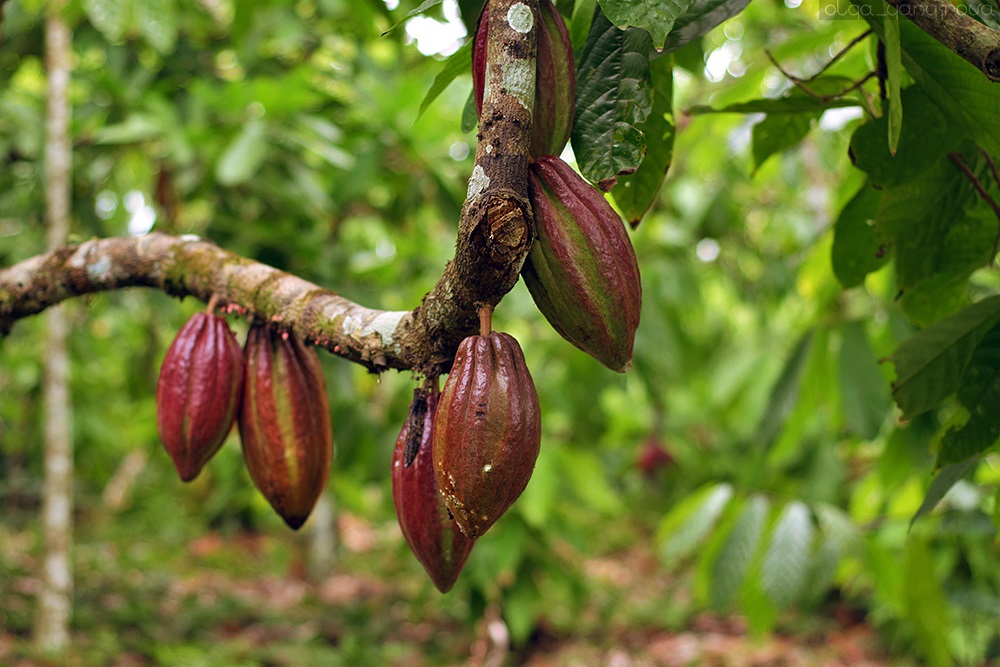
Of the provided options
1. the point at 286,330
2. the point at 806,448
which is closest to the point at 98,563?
the point at 806,448

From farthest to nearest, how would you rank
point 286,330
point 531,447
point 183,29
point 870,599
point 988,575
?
point 870,599 → point 988,575 → point 183,29 → point 286,330 → point 531,447

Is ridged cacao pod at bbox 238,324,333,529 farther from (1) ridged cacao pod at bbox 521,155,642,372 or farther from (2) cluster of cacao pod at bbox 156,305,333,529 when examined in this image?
(1) ridged cacao pod at bbox 521,155,642,372

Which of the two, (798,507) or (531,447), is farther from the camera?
(798,507)

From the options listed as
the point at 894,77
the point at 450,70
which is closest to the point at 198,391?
the point at 450,70

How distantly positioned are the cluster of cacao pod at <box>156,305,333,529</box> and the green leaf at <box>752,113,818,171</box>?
60cm

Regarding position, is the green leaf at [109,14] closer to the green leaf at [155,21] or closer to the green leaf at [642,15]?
the green leaf at [155,21]

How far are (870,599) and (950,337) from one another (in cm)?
329

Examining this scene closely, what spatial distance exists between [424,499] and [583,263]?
Result: 227mm

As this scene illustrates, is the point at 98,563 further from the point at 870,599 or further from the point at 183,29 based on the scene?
the point at 870,599

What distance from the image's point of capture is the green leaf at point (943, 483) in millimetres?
814

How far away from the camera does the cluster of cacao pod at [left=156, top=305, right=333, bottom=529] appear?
79 cm

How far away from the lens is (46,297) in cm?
95

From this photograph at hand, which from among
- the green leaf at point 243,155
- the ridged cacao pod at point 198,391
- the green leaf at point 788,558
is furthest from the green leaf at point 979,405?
the green leaf at point 243,155

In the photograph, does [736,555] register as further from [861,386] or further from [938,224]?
[938,224]
